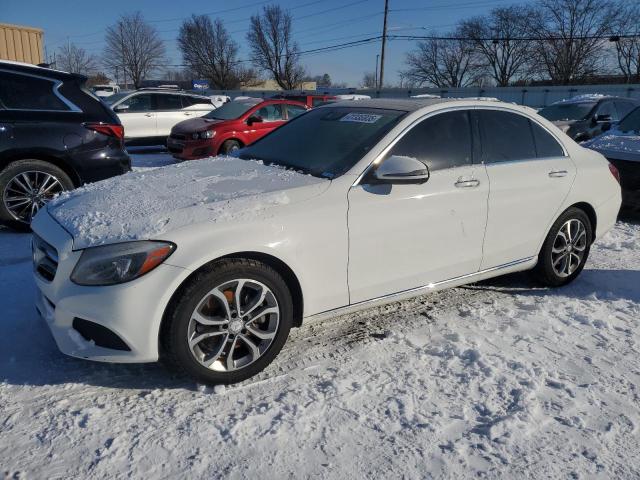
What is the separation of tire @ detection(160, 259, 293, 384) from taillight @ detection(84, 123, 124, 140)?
147 inches

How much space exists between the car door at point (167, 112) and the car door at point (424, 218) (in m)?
11.0

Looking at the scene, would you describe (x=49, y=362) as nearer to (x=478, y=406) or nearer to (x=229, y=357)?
(x=229, y=357)

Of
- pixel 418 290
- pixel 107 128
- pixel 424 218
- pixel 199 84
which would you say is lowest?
pixel 418 290

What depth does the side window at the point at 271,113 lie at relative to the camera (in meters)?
11.8

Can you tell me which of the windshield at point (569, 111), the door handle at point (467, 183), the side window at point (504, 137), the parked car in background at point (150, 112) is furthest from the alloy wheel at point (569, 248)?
the parked car in background at point (150, 112)

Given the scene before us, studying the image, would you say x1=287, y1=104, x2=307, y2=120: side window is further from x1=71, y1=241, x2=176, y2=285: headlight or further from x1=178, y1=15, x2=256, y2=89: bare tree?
x1=178, y1=15, x2=256, y2=89: bare tree

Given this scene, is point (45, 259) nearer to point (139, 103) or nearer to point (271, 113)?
point (271, 113)

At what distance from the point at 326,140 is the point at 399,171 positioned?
790mm

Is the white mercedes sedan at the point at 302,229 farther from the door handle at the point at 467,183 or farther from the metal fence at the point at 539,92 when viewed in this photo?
the metal fence at the point at 539,92

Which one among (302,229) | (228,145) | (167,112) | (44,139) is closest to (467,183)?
(302,229)

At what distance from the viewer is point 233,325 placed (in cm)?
278

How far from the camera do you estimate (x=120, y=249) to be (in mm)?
2514

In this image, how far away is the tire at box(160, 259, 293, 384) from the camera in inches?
102

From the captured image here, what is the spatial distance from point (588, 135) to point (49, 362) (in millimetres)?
11885
